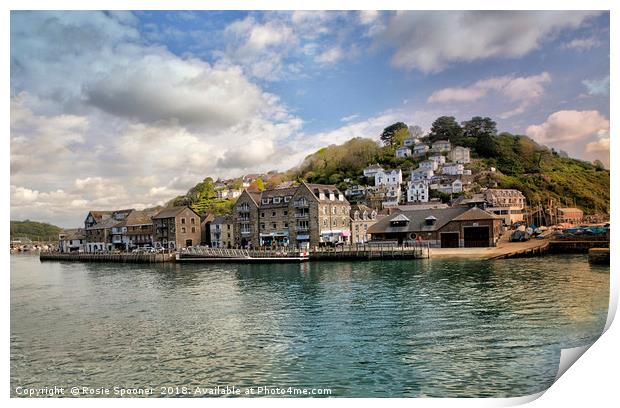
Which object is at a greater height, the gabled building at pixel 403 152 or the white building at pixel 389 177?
the gabled building at pixel 403 152

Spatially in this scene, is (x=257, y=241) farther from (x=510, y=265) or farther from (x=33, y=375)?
(x=33, y=375)

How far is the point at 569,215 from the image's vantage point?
75.8ft

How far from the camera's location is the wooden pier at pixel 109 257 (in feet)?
98.1

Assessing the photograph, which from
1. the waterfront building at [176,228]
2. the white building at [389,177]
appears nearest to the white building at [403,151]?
the white building at [389,177]

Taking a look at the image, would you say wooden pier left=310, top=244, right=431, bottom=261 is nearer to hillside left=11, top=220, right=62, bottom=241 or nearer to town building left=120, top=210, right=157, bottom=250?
hillside left=11, top=220, right=62, bottom=241

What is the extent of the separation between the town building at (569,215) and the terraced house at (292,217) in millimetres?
12911

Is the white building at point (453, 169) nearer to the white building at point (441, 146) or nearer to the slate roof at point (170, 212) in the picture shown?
the white building at point (441, 146)

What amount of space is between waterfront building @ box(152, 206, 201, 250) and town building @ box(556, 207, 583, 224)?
26.3 metres

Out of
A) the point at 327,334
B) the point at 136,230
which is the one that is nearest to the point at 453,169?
the point at 136,230

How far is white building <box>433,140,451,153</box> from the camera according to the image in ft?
150

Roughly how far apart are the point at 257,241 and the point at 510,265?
18481 millimetres

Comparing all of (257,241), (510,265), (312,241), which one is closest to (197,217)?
(257,241)

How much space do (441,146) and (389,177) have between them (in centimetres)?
703

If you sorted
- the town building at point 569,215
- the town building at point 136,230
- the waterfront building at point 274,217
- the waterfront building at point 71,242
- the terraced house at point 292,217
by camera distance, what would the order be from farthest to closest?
the waterfront building at point 71,242, the town building at point 136,230, the waterfront building at point 274,217, the terraced house at point 292,217, the town building at point 569,215
